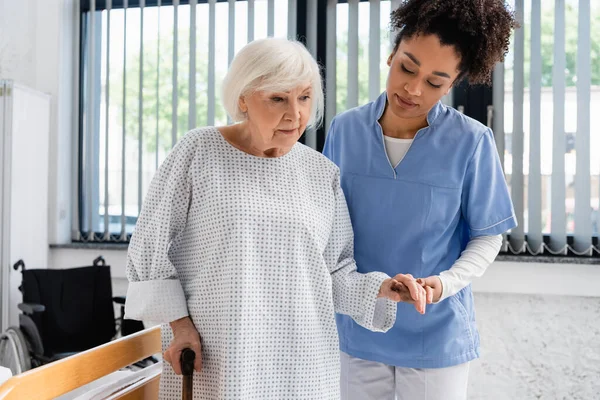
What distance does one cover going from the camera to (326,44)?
3352mm

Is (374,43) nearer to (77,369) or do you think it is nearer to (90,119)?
(90,119)

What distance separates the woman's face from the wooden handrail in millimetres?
504

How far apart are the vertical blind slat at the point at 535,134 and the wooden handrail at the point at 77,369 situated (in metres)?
2.25

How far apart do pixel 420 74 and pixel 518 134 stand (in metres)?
1.94

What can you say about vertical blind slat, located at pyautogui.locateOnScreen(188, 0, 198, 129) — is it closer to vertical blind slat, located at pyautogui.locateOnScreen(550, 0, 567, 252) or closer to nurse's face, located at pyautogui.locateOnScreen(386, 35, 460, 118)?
vertical blind slat, located at pyautogui.locateOnScreen(550, 0, 567, 252)

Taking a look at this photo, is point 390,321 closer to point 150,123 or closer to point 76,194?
point 150,123

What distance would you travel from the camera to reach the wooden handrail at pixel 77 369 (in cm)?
99

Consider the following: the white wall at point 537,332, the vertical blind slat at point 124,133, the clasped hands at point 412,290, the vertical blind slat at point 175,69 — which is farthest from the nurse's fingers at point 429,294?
the vertical blind slat at point 124,133

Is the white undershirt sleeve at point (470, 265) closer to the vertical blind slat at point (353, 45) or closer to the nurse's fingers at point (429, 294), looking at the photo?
the nurse's fingers at point (429, 294)

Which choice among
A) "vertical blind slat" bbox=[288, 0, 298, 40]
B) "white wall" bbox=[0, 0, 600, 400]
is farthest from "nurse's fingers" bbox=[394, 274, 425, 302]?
"vertical blind slat" bbox=[288, 0, 298, 40]

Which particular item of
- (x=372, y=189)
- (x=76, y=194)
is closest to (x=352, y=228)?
(x=372, y=189)

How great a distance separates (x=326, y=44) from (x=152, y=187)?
2.38 meters

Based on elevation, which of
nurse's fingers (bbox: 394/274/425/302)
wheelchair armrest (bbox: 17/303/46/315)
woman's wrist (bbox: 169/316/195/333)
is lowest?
wheelchair armrest (bbox: 17/303/46/315)

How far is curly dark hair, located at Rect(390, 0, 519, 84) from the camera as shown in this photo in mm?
1291
